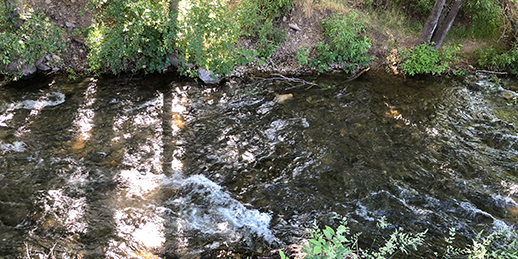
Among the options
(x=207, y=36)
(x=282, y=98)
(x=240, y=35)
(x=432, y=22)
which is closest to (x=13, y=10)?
(x=207, y=36)

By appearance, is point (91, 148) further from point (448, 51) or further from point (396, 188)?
point (448, 51)

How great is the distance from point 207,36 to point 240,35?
201 centimetres

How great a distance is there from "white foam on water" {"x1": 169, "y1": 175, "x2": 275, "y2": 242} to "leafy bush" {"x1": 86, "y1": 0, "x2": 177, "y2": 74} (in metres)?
4.33

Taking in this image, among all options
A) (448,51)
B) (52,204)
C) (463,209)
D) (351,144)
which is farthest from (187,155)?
(448,51)

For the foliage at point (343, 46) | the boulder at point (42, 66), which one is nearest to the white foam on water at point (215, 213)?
Answer: the boulder at point (42, 66)

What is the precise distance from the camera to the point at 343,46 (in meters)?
9.45

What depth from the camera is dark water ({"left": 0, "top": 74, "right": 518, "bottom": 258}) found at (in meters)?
4.09

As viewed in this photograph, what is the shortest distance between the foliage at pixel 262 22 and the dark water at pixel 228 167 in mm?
2024

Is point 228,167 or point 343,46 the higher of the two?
point 343,46

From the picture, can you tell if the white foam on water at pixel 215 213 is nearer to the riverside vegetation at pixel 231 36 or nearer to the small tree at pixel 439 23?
the riverside vegetation at pixel 231 36

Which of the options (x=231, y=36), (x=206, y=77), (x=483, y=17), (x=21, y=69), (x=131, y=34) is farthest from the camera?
(x=483, y=17)

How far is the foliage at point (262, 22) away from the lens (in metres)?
9.13

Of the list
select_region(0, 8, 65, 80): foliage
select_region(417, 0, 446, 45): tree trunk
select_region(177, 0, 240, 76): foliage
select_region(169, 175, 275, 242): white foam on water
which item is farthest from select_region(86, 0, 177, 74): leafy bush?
select_region(417, 0, 446, 45): tree trunk

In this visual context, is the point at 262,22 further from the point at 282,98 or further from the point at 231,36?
the point at 282,98
